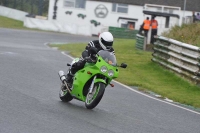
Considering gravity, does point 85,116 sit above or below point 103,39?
below

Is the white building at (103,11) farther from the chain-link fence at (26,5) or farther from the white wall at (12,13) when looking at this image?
the white wall at (12,13)

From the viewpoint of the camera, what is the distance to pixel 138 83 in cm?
1864

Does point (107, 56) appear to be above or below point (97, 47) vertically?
below

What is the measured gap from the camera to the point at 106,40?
12.1 m

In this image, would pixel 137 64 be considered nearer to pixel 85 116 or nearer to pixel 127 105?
pixel 127 105

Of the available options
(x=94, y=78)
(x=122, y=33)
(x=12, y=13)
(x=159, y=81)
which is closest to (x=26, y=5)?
(x=12, y=13)

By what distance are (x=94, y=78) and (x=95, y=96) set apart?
14.1 inches

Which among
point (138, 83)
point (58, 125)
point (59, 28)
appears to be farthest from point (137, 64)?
point (59, 28)

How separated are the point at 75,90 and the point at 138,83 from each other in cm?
656

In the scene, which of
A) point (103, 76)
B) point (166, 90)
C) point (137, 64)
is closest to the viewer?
point (103, 76)

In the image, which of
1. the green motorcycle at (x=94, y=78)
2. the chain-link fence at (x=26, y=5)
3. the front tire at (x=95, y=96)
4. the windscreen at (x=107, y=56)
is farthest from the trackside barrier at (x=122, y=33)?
the front tire at (x=95, y=96)

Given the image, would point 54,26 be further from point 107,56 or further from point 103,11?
point 107,56

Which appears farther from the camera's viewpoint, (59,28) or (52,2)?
(52,2)

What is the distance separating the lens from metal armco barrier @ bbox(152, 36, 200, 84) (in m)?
19.2
